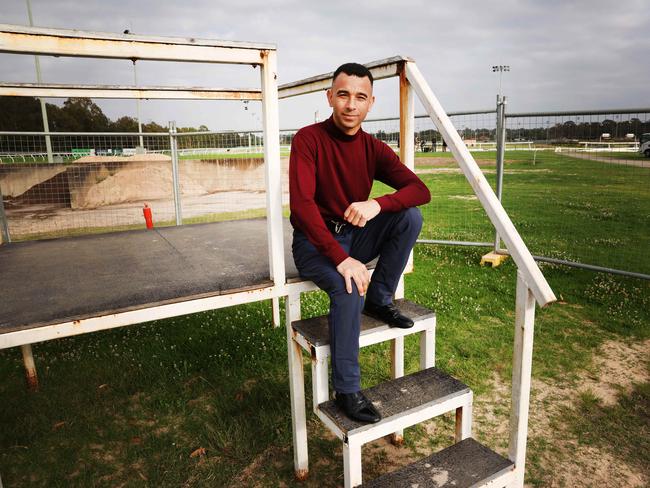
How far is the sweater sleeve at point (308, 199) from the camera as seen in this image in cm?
222

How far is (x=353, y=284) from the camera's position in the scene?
7.09 ft

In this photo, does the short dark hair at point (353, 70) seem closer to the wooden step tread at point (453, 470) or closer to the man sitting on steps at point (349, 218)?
the man sitting on steps at point (349, 218)

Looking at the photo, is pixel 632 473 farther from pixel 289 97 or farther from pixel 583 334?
pixel 289 97

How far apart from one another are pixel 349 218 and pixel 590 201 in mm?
12207

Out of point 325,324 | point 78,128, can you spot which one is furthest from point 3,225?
point 78,128

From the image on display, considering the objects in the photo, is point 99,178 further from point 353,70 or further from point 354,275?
point 354,275

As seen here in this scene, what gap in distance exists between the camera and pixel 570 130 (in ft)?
20.3

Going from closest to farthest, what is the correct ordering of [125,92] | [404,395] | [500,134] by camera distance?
[404,395] → [125,92] → [500,134]

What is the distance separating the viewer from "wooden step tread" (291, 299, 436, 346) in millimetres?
2326

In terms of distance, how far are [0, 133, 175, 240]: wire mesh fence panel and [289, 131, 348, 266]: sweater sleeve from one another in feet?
21.6

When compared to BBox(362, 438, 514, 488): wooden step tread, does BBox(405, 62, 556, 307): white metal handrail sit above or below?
above

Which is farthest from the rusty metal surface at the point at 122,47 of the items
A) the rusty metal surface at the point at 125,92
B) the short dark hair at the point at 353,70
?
the rusty metal surface at the point at 125,92

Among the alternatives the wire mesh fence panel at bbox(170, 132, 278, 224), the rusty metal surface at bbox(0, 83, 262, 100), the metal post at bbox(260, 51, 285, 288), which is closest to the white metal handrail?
the metal post at bbox(260, 51, 285, 288)

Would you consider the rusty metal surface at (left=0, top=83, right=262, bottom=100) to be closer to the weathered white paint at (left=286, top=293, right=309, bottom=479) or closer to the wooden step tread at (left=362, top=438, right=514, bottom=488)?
the weathered white paint at (left=286, top=293, right=309, bottom=479)
